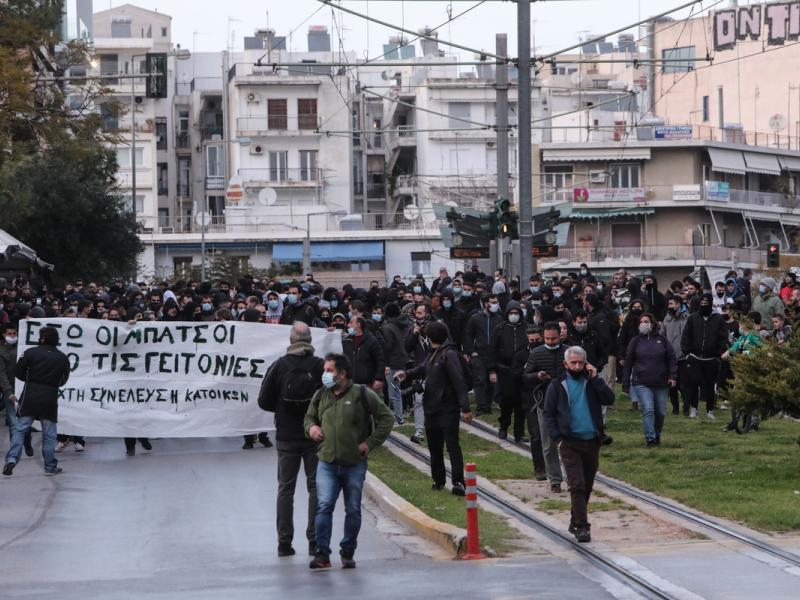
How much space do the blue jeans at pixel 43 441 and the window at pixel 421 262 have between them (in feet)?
199

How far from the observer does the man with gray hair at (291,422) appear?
499 inches

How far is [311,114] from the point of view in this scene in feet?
282

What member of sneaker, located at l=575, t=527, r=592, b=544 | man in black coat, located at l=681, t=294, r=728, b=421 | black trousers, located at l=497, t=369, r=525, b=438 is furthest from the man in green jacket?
man in black coat, located at l=681, t=294, r=728, b=421

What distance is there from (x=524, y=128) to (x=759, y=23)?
60.6 m

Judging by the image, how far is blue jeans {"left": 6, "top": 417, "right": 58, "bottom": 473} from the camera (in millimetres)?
18359

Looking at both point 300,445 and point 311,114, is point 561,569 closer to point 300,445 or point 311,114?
point 300,445

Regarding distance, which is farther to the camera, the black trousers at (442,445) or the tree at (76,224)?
the tree at (76,224)

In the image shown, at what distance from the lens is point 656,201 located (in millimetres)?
78812

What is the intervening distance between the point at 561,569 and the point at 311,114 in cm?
7568

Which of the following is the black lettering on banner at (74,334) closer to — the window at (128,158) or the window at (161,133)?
the window at (128,158)

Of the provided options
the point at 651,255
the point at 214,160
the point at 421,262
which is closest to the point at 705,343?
the point at 651,255

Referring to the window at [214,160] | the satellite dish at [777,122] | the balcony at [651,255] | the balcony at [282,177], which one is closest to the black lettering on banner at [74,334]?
the balcony at [651,255]

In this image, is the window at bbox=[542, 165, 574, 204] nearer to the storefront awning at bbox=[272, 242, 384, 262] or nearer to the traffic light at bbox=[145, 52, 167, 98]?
the storefront awning at bbox=[272, 242, 384, 262]

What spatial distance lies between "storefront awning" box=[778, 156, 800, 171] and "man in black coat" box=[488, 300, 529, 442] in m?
63.5
